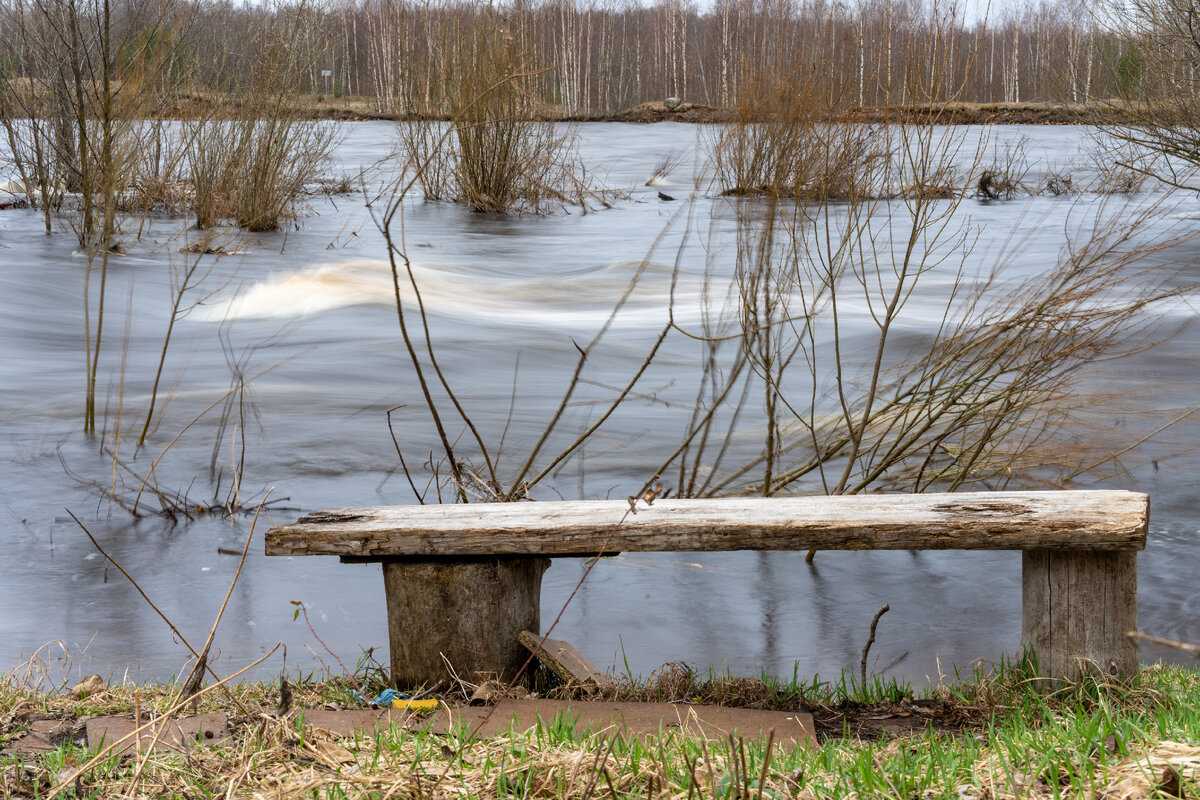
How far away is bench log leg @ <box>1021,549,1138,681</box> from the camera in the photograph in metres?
3.11

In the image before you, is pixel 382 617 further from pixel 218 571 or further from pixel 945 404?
pixel 945 404

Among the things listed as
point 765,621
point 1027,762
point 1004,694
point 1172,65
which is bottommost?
point 765,621

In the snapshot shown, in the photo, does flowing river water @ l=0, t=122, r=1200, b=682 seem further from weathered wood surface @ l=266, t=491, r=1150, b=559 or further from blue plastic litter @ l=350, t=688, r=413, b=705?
weathered wood surface @ l=266, t=491, r=1150, b=559

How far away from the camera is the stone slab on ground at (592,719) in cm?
281

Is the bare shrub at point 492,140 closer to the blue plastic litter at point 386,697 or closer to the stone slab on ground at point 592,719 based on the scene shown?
the blue plastic litter at point 386,697

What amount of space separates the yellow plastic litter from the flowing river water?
1331 mm

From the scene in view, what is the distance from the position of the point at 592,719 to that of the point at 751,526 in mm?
697

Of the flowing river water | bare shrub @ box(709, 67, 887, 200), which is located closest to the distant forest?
bare shrub @ box(709, 67, 887, 200)

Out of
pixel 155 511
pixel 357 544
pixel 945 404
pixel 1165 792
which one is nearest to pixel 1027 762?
pixel 1165 792

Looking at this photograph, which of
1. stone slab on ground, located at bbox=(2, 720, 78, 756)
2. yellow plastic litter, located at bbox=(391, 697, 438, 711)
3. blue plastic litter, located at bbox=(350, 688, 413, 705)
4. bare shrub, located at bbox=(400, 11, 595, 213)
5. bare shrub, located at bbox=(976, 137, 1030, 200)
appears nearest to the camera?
stone slab on ground, located at bbox=(2, 720, 78, 756)

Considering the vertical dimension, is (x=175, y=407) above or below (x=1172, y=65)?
below

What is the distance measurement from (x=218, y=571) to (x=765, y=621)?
2.58 m

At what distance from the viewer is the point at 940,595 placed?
17.5 ft

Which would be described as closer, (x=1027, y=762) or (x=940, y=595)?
(x=1027, y=762)
